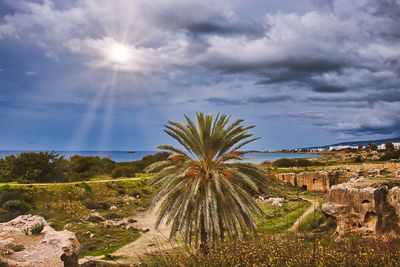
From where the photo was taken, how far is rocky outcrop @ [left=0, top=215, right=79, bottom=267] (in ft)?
45.4

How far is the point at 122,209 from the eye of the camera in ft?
132

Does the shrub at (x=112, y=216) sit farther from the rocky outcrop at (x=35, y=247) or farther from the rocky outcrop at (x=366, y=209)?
the rocky outcrop at (x=366, y=209)

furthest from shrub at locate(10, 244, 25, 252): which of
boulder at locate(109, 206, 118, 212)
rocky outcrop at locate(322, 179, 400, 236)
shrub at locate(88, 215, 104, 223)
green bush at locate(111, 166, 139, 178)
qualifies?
green bush at locate(111, 166, 139, 178)

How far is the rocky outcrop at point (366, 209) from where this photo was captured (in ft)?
65.1

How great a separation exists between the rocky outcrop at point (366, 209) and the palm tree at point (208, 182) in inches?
247

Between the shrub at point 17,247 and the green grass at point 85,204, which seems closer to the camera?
the shrub at point 17,247

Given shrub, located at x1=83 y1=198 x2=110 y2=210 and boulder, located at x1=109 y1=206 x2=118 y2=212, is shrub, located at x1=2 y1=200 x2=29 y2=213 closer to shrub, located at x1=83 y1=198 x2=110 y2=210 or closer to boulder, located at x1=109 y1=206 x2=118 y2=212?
shrub, located at x1=83 y1=198 x2=110 y2=210

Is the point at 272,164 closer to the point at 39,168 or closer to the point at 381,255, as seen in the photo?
the point at 39,168

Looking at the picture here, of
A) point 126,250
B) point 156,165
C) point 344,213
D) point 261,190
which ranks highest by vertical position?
point 156,165

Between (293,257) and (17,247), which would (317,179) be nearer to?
(17,247)

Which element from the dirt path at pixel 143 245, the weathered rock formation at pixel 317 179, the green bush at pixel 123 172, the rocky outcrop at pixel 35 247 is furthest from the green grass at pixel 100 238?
the weathered rock formation at pixel 317 179

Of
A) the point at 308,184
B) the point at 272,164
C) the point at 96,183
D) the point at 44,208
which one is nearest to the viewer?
the point at 44,208

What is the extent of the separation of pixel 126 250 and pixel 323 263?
19814mm

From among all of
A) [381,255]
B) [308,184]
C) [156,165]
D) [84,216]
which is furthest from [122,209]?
[381,255]
